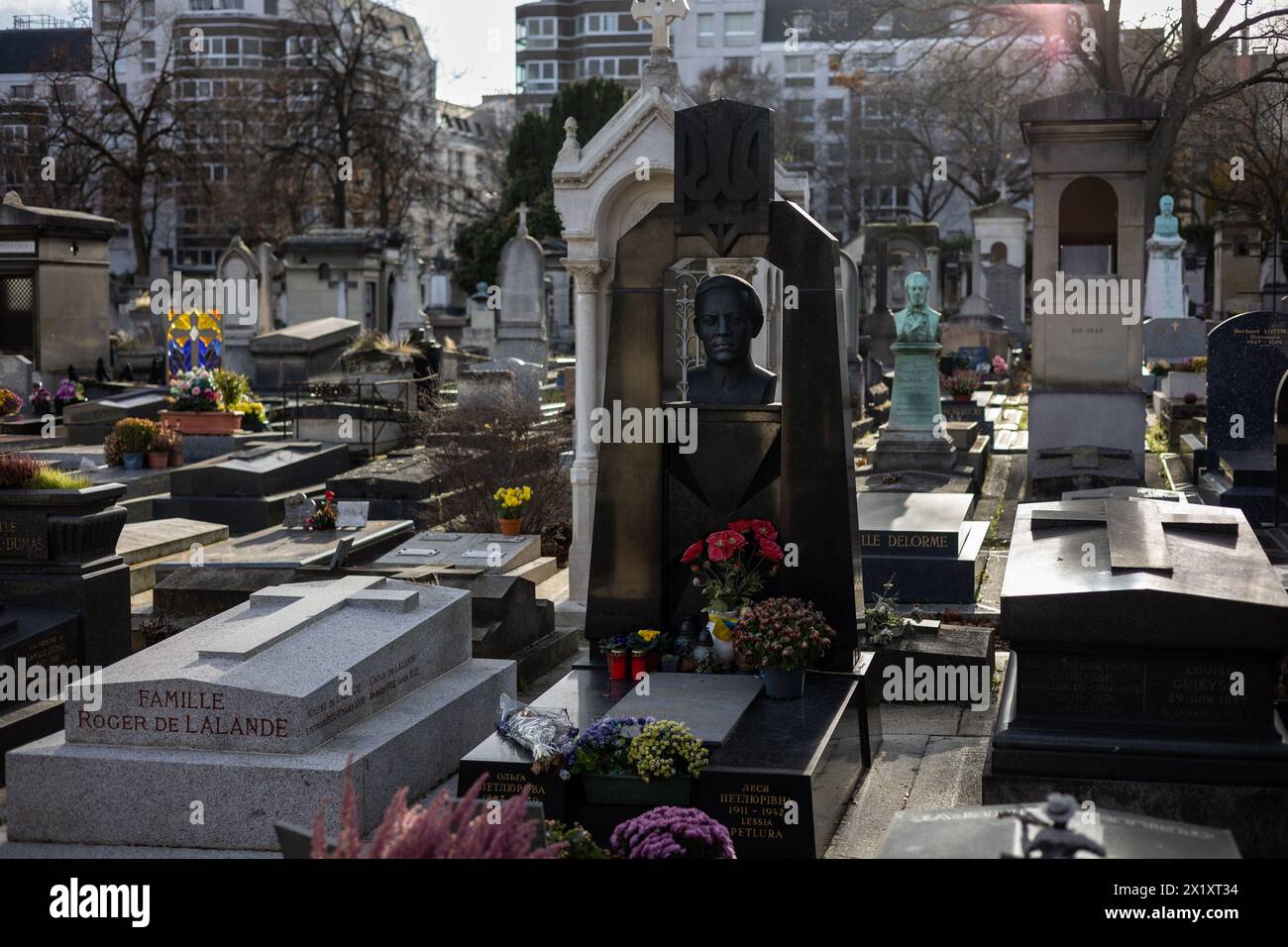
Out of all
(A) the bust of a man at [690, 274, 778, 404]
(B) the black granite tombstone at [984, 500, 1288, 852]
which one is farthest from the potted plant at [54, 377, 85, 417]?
(B) the black granite tombstone at [984, 500, 1288, 852]

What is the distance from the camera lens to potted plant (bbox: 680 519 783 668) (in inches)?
302

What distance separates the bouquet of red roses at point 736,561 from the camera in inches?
304

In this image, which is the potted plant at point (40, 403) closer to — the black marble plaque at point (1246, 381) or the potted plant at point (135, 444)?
the potted plant at point (135, 444)

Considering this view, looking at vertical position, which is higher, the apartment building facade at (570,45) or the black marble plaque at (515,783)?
the apartment building facade at (570,45)

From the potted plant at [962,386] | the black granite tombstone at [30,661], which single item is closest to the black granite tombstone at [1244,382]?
the potted plant at [962,386]

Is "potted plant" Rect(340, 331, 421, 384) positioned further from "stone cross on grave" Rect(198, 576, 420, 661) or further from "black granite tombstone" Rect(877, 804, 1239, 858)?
"black granite tombstone" Rect(877, 804, 1239, 858)

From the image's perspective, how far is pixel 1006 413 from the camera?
25609 mm

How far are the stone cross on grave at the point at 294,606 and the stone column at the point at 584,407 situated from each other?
3.80 m

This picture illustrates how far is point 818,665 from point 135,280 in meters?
44.8

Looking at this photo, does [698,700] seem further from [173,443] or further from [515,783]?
[173,443]

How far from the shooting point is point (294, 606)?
26.3 ft

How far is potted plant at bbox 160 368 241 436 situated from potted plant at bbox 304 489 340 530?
6.60 metres

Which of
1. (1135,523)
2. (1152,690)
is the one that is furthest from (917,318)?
(1152,690)

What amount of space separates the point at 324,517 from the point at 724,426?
6.16 meters
